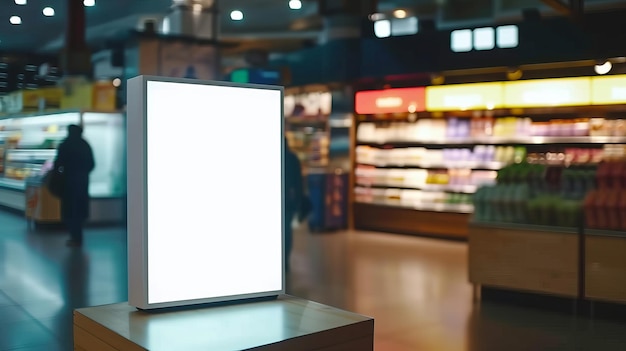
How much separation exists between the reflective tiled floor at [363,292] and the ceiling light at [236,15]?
6403 millimetres

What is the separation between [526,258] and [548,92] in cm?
392

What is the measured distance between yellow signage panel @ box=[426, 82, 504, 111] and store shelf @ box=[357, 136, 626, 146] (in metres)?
0.49

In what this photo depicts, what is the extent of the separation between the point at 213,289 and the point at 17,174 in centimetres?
664

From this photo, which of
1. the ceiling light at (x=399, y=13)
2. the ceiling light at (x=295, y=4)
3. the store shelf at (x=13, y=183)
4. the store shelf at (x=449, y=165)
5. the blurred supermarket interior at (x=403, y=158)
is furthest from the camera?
the ceiling light at (x=295, y=4)

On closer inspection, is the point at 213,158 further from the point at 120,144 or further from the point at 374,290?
the point at 120,144

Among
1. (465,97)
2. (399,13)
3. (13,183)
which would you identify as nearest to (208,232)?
(13,183)

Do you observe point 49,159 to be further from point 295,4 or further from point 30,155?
point 295,4

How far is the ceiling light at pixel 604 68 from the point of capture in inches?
339

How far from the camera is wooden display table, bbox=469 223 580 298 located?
5.72 metres

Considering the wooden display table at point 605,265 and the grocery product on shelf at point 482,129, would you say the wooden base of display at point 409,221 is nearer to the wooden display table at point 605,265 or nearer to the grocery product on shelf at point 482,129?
the grocery product on shelf at point 482,129

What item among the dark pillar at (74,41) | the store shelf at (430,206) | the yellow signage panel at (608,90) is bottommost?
the store shelf at (430,206)

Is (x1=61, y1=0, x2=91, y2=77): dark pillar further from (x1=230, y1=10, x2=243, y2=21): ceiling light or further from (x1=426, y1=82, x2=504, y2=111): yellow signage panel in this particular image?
(x1=230, y1=10, x2=243, y2=21): ceiling light

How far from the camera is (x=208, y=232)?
2.89 m

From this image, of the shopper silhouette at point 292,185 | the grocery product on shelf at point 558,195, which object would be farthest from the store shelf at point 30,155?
the grocery product on shelf at point 558,195
